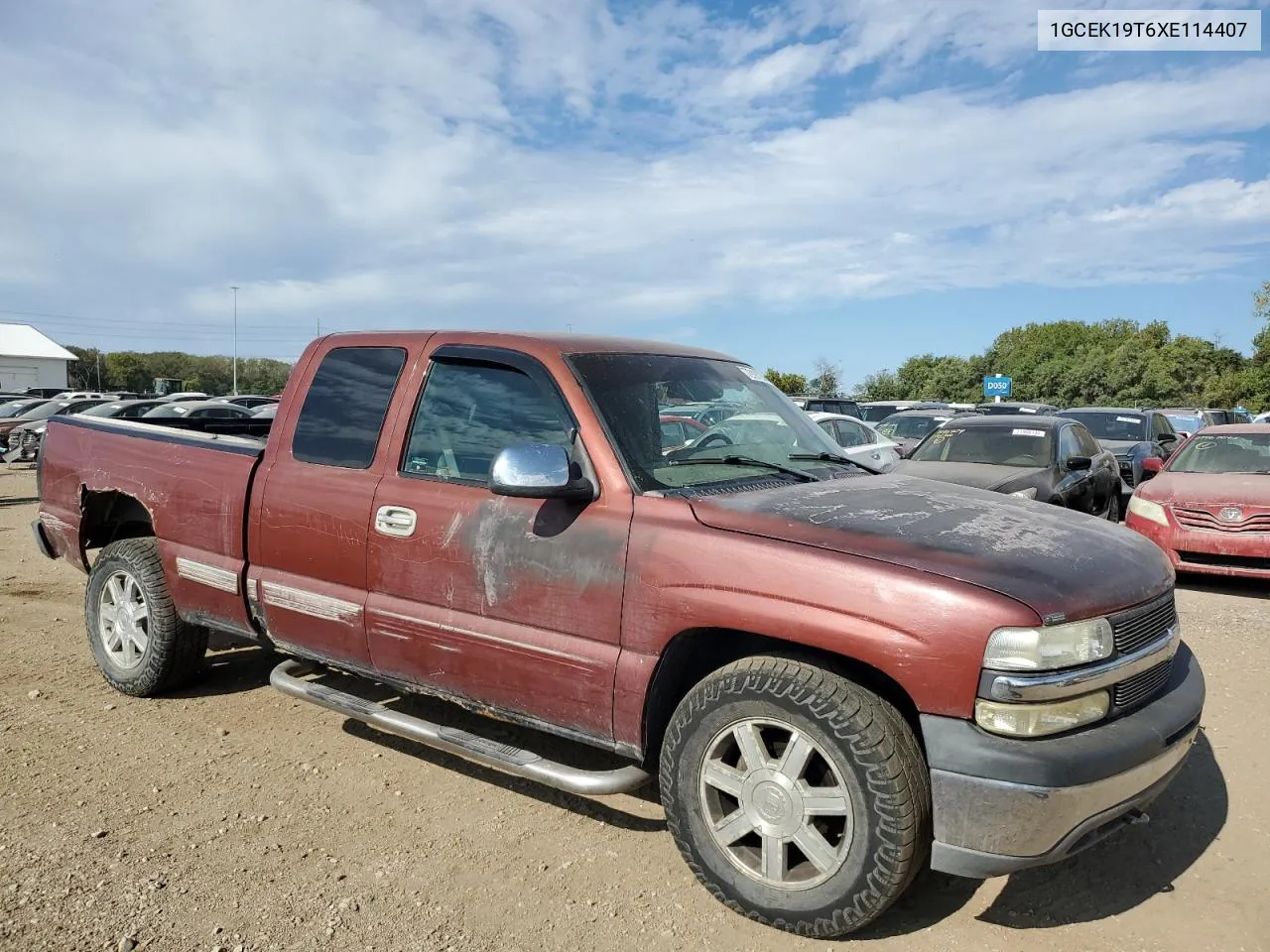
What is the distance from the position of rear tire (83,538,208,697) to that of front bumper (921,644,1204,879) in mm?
3806

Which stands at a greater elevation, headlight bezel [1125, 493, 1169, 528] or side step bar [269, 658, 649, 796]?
headlight bezel [1125, 493, 1169, 528]

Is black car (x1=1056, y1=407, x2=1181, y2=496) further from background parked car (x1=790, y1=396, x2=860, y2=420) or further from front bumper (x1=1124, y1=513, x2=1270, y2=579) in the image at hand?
front bumper (x1=1124, y1=513, x2=1270, y2=579)

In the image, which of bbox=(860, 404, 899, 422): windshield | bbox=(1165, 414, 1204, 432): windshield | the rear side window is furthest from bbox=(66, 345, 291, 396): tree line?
the rear side window

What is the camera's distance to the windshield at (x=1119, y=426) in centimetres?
1468

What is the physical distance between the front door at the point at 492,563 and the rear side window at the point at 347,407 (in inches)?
8.6

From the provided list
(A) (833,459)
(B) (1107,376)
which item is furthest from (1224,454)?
(B) (1107,376)

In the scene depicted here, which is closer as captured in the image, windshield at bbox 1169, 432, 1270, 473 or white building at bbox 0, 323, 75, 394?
windshield at bbox 1169, 432, 1270, 473

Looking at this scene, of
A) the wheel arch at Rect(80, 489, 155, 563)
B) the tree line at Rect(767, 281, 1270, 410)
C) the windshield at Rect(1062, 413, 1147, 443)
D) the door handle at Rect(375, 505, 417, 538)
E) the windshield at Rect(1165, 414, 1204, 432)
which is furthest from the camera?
the tree line at Rect(767, 281, 1270, 410)

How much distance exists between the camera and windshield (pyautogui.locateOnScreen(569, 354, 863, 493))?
10.7 feet

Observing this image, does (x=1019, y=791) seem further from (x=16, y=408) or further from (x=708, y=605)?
(x=16, y=408)

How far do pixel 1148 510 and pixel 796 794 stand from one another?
23.4 feet

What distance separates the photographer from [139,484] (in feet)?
15.1

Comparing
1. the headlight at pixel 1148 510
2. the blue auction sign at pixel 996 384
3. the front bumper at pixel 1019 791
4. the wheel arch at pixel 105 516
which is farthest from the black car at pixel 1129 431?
the blue auction sign at pixel 996 384

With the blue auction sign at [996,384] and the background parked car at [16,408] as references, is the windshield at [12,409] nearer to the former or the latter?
the background parked car at [16,408]
